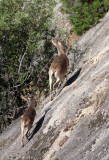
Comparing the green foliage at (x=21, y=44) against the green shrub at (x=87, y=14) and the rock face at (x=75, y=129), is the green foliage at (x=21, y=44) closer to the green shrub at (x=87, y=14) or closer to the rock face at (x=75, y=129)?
the rock face at (x=75, y=129)

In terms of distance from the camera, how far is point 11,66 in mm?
20375

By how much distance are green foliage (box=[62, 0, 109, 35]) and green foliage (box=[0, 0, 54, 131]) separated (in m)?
10.9

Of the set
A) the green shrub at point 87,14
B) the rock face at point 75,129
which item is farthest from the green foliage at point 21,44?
the green shrub at point 87,14

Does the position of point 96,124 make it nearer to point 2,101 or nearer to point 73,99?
point 73,99

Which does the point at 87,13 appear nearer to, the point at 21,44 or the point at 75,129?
the point at 21,44

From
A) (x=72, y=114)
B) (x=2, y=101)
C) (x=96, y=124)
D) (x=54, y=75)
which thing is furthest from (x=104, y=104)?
(x=2, y=101)

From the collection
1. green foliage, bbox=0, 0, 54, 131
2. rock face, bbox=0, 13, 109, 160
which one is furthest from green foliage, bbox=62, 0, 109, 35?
rock face, bbox=0, 13, 109, 160

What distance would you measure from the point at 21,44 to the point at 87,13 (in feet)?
43.7

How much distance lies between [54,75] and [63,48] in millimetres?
2014

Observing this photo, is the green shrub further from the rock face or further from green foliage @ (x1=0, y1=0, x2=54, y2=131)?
the rock face

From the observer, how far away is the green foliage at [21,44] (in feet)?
64.8

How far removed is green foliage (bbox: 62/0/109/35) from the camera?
3180cm

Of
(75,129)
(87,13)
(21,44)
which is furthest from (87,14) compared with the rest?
(75,129)

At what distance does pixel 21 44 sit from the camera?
20.8m
